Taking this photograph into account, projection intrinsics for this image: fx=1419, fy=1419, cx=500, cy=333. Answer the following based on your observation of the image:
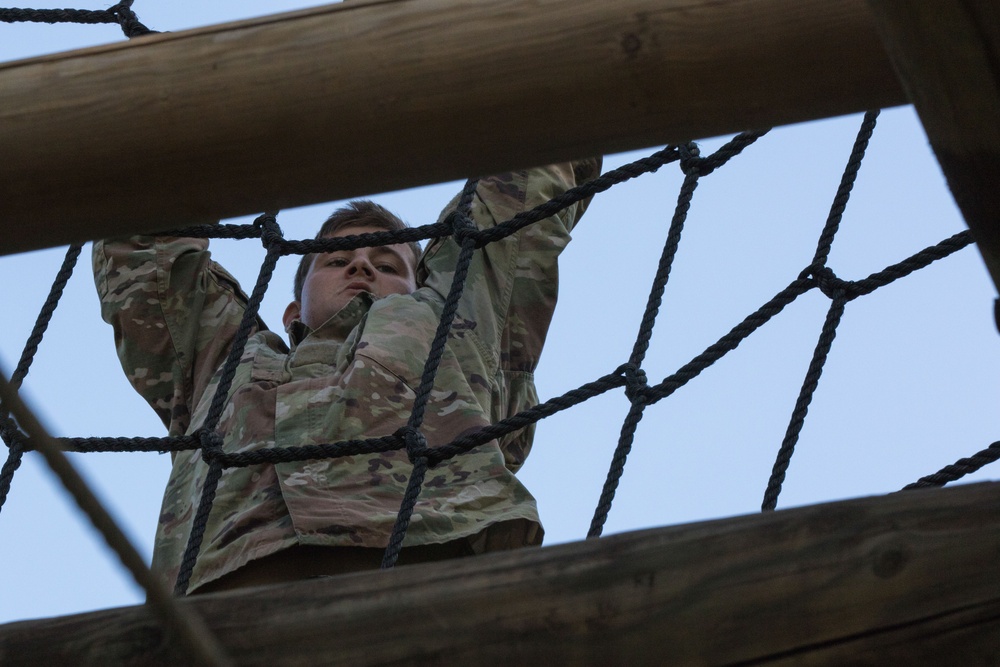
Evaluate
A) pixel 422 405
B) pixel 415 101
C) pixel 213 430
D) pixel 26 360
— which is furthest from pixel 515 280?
pixel 415 101

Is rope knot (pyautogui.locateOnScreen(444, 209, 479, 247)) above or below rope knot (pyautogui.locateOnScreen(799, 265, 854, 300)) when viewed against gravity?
above

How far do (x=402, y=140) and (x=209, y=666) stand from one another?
1.00 feet

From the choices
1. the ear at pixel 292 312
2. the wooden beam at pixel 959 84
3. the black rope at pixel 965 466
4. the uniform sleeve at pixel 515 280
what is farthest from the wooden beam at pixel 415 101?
the ear at pixel 292 312

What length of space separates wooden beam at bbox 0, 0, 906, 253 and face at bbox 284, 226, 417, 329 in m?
1.61

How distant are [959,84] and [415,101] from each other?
279 mm

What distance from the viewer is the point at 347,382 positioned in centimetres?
204

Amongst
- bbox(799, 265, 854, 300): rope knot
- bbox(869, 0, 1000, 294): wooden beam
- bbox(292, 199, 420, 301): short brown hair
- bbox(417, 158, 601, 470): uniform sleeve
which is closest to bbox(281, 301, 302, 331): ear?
bbox(292, 199, 420, 301): short brown hair

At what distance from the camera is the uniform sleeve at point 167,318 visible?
2262 millimetres

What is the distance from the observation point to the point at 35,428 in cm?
55

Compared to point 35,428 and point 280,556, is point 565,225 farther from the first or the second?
point 35,428

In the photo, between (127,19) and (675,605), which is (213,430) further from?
(675,605)

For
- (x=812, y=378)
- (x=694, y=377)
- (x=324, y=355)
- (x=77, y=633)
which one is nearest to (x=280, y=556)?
(x=324, y=355)

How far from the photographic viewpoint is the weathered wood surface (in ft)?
2.22

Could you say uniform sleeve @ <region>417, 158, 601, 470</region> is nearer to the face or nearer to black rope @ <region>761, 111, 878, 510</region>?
the face
